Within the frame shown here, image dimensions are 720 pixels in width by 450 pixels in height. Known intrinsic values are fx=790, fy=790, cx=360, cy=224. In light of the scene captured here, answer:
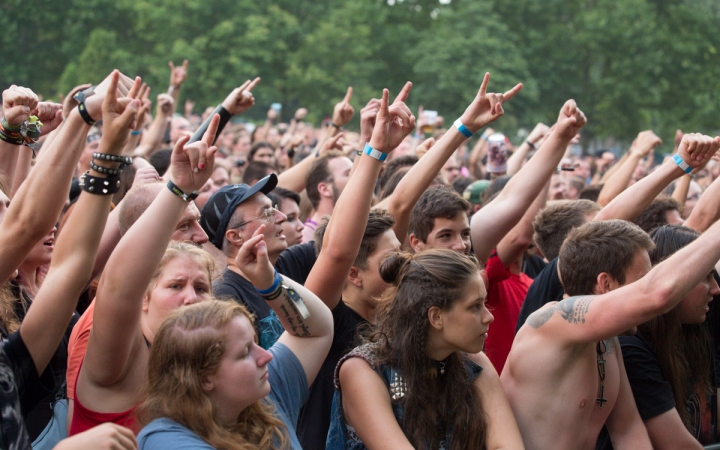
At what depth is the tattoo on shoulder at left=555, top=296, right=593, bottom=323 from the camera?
303 centimetres

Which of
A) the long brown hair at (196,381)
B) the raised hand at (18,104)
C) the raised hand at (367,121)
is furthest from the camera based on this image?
the raised hand at (367,121)

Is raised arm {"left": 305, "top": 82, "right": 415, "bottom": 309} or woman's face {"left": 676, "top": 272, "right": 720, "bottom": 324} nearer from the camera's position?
raised arm {"left": 305, "top": 82, "right": 415, "bottom": 309}

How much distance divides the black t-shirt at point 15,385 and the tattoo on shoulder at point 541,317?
1.87m

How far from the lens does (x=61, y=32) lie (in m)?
34.2

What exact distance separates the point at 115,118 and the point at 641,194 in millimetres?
3094

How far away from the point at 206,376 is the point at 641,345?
7.02 ft

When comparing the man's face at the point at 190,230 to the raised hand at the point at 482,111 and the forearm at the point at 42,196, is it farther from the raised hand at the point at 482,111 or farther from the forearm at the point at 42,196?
the raised hand at the point at 482,111

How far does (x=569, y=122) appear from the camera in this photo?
4422 millimetres

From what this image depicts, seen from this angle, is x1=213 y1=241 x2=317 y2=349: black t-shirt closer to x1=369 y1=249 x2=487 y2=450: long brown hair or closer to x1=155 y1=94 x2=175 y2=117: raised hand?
x1=369 y1=249 x2=487 y2=450: long brown hair

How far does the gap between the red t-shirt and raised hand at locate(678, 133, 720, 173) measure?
1.24 metres

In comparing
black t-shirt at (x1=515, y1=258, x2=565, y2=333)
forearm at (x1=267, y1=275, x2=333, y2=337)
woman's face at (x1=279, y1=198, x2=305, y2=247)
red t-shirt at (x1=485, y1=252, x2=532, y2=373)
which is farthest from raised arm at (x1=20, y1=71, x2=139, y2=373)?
red t-shirt at (x1=485, y1=252, x2=532, y2=373)

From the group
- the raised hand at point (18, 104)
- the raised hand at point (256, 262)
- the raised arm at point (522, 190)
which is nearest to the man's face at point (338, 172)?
the raised arm at point (522, 190)

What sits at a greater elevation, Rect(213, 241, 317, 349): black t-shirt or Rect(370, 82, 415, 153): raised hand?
Rect(370, 82, 415, 153): raised hand

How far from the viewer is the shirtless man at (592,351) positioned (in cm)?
285
